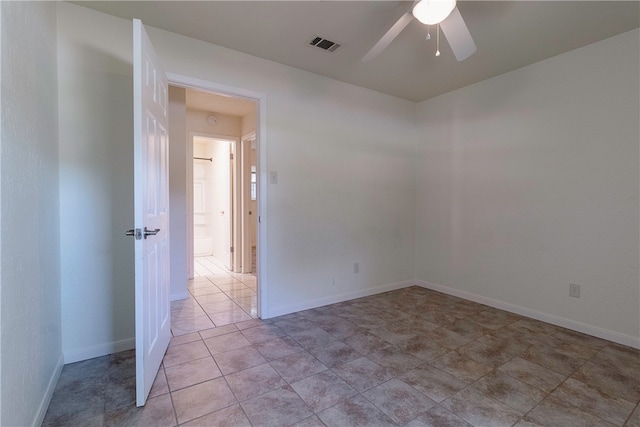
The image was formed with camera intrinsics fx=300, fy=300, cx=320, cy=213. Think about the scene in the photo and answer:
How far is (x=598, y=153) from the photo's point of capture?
254cm

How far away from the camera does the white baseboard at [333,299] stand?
2987 mm

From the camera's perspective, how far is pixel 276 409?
1.63 metres

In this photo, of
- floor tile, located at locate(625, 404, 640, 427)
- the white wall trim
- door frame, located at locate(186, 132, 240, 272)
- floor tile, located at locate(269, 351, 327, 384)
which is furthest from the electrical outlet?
door frame, located at locate(186, 132, 240, 272)

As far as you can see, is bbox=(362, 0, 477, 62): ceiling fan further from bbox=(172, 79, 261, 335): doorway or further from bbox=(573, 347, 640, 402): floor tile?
bbox=(573, 347, 640, 402): floor tile

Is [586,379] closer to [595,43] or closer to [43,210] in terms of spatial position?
[595,43]

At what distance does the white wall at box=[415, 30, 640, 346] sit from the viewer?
243 cm

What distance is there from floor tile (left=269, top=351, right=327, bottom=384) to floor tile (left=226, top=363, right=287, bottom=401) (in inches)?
1.9

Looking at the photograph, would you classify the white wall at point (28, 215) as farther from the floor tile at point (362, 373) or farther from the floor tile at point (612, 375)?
the floor tile at point (612, 375)

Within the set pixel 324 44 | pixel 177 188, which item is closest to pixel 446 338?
pixel 324 44

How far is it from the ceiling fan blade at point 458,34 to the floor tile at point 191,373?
2.59 metres

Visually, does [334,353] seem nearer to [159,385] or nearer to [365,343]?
[365,343]

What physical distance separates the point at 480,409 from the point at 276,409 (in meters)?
1.11

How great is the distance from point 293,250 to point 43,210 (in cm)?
194

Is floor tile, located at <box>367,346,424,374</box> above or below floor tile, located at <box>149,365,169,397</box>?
above
